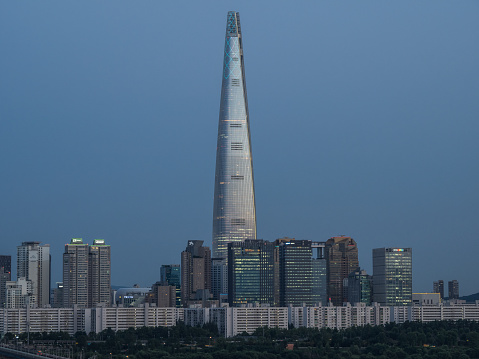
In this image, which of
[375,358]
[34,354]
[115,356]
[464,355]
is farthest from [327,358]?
[34,354]

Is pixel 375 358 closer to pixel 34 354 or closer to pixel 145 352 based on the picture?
pixel 145 352

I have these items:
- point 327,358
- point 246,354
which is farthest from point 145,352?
point 327,358

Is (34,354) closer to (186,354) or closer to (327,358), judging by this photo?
(186,354)

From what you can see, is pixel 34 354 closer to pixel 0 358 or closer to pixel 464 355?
pixel 0 358

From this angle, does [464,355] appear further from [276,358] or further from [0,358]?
[0,358]

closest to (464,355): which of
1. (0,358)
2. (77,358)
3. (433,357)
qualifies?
(433,357)

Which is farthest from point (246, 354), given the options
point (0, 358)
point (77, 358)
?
point (0, 358)
